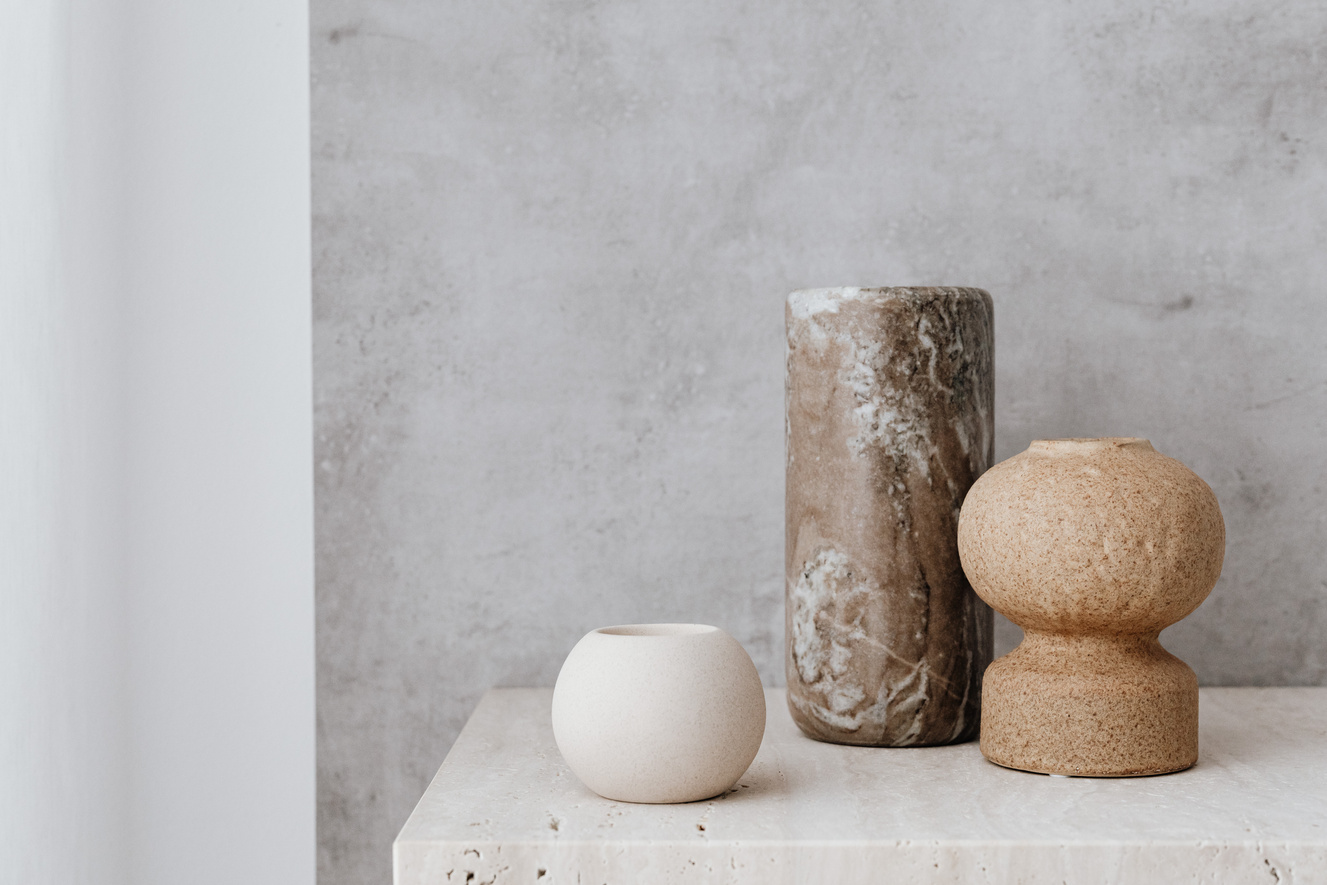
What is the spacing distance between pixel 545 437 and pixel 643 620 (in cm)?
19

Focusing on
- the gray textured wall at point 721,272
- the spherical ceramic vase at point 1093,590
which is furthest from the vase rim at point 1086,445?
the gray textured wall at point 721,272

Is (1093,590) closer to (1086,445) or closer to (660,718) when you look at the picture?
(1086,445)

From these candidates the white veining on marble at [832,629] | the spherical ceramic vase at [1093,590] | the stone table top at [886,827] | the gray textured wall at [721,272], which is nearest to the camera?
the stone table top at [886,827]

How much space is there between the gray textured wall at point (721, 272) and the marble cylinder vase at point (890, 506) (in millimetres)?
210

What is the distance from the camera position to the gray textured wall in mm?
1047

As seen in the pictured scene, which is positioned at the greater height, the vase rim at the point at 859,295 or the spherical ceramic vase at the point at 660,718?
the vase rim at the point at 859,295

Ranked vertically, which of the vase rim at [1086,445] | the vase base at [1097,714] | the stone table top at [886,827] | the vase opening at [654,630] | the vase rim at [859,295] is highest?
the vase rim at [859,295]

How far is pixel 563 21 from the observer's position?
1055 millimetres

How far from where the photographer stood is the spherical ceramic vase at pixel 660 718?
2.26 feet

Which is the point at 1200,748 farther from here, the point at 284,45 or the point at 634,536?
Result: the point at 284,45

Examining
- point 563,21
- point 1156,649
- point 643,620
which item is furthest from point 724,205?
point 1156,649

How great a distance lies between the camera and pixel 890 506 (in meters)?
0.84

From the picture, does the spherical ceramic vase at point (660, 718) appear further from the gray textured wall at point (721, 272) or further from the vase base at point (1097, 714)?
the gray textured wall at point (721, 272)

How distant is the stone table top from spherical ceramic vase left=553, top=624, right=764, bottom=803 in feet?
0.06
